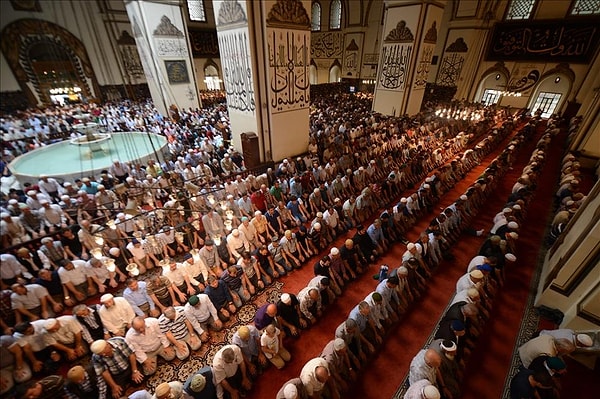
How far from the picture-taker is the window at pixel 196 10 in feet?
58.7

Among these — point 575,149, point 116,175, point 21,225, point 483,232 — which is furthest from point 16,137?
point 575,149

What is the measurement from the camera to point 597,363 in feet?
12.3

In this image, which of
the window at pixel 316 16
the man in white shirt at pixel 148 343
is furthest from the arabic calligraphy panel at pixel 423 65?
the man in white shirt at pixel 148 343

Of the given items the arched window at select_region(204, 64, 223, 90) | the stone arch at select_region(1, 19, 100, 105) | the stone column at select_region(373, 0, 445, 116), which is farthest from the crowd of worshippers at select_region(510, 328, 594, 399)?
the arched window at select_region(204, 64, 223, 90)

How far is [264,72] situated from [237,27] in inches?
50.3

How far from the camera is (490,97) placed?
1777 centimetres

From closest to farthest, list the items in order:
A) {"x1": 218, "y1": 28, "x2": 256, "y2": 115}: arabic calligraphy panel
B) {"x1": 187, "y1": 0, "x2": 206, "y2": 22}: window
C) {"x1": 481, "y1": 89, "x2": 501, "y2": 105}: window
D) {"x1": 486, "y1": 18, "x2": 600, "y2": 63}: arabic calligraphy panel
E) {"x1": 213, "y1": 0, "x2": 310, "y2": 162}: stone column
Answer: {"x1": 213, "y1": 0, "x2": 310, "y2": 162}: stone column, {"x1": 218, "y1": 28, "x2": 256, "y2": 115}: arabic calligraphy panel, {"x1": 486, "y1": 18, "x2": 600, "y2": 63}: arabic calligraphy panel, {"x1": 481, "y1": 89, "x2": 501, "y2": 105}: window, {"x1": 187, "y1": 0, "x2": 206, "y2": 22}: window

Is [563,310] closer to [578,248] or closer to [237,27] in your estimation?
[578,248]

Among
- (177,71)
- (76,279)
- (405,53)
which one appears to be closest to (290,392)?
(76,279)

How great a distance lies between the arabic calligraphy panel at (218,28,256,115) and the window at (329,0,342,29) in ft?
54.9

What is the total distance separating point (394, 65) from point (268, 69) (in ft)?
25.2

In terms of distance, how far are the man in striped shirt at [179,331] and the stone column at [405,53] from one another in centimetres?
1235

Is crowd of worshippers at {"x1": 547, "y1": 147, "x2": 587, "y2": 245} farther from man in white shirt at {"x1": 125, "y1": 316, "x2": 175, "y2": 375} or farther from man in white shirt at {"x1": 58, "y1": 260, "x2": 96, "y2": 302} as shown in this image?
man in white shirt at {"x1": 58, "y1": 260, "x2": 96, "y2": 302}

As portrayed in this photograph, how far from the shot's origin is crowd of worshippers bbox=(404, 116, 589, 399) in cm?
310
